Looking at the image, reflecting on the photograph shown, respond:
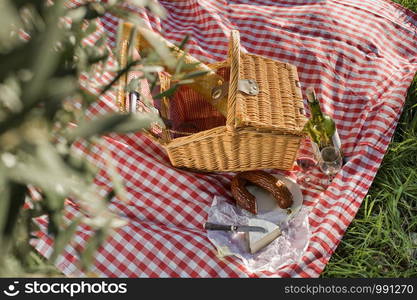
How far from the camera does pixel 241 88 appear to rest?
186cm

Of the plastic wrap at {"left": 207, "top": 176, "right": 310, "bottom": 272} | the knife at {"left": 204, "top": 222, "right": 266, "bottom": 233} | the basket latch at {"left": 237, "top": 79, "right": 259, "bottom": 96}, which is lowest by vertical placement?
the plastic wrap at {"left": 207, "top": 176, "right": 310, "bottom": 272}

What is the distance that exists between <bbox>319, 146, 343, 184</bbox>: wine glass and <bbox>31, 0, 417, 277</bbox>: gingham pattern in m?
0.03

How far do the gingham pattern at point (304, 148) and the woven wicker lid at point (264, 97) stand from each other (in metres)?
0.26

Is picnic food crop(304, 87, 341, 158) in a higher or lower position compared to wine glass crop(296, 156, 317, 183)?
higher

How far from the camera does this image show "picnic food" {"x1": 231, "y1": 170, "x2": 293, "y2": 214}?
1.91 meters

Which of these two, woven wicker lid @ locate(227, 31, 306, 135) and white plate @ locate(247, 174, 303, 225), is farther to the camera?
white plate @ locate(247, 174, 303, 225)

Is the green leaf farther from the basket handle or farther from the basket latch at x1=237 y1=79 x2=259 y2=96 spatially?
the basket latch at x1=237 y1=79 x2=259 y2=96

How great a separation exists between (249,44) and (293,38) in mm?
187

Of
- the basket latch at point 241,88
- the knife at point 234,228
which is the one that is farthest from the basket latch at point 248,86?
the knife at point 234,228

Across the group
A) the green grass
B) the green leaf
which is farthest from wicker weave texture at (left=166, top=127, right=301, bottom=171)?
the green leaf

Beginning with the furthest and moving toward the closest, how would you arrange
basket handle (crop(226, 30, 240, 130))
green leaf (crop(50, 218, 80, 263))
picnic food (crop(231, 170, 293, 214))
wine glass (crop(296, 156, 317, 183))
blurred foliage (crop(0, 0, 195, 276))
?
1. wine glass (crop(296, 156, 317, 183))
2. picnic food (crop(231, 170, 293, 214))
3. basket handle (crop(226, 30, 240, 130))
4. green leaf (crop(50, 218, 80, 263))
5. blurred foliage (crop(0, 0, 195, 276))

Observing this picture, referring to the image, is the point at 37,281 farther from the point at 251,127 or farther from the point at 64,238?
the point at 251,127

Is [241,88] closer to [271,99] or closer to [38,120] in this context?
[271,99]

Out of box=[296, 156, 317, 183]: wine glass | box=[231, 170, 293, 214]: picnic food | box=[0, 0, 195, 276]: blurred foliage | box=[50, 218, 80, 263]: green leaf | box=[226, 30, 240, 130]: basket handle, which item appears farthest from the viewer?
box=[296, 156, 317, 183]: wine glass
